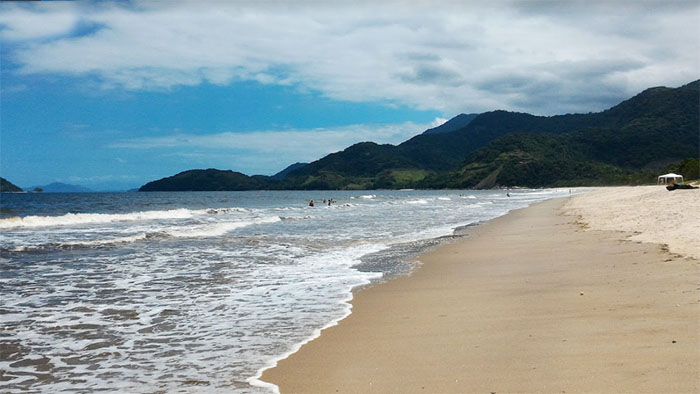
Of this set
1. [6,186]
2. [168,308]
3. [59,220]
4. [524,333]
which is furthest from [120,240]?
[6,186]

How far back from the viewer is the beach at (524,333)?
451cm

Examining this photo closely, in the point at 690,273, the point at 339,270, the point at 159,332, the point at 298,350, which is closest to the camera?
the point at 298,350

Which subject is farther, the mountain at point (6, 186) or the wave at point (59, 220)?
the mountain at point (6, 186)

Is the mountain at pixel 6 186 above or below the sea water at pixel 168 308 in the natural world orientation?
above

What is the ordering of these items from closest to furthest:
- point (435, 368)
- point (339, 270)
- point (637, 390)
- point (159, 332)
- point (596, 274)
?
point (637, 390), point (435, 368), point (159, 332), point (596, 274), point (339, 270)

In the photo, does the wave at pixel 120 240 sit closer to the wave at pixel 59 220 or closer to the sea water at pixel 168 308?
the sea water at pixel 168 308

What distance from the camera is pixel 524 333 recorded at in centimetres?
597

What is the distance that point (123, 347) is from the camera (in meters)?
6.49

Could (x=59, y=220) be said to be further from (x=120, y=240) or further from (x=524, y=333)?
(x=524, y=333)

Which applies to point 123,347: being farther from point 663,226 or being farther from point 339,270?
Result: point 663,226

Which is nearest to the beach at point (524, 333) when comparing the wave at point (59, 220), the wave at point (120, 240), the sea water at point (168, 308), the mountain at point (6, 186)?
the sea water at point (168, 308)

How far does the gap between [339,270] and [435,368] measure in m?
7.99

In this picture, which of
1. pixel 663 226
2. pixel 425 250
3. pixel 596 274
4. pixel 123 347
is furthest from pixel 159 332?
pixel 663 226

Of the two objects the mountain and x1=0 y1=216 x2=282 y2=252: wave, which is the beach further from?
the mountain
